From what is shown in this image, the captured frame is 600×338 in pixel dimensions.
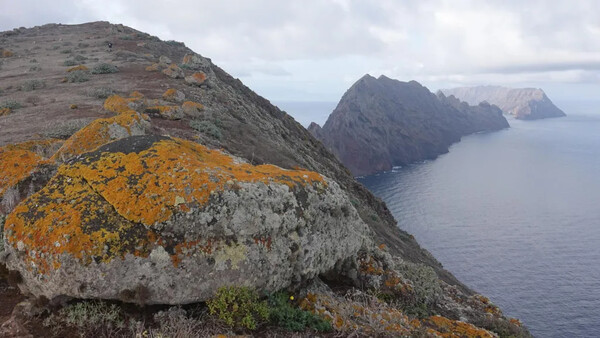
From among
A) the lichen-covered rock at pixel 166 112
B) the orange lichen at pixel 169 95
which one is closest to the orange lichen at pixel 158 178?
the lichen-covered rock at pixel 166 112

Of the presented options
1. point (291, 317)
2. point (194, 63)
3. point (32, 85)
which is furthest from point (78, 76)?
point (291, 317)

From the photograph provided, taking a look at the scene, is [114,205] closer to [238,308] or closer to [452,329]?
[238,308]

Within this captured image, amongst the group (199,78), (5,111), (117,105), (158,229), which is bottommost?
(158,229)

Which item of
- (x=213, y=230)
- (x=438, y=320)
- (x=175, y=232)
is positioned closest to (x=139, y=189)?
(x=175, y=232)

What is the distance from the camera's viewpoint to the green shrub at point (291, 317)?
286 inches

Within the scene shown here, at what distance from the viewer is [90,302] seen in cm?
655

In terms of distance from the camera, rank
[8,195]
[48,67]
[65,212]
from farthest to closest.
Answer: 1. [48,67]
2. [8,195]
3. [65,212]

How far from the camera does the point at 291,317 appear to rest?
745 centimetres

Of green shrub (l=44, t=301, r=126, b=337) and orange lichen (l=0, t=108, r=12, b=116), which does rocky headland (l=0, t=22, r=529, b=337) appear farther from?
orange lichen (l=0, t=108, r=12, b=116)

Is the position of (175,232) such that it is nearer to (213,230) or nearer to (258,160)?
(213,230)

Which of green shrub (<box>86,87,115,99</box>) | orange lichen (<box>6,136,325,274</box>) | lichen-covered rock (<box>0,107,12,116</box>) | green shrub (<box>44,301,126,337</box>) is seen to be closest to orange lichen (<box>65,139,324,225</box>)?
orange lichen (<box>6,136,325,274</box>)

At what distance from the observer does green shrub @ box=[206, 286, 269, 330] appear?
22.1 ft

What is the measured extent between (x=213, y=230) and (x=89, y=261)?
2204 millimetres

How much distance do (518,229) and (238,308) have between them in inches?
3385
